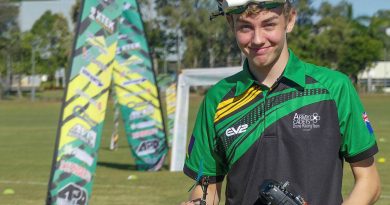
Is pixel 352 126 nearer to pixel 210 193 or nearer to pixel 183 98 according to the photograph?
pixel 210 193

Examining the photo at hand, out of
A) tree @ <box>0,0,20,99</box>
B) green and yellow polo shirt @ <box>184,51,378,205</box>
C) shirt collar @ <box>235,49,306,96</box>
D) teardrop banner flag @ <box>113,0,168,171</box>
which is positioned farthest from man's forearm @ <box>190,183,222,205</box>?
tree @ <box>0,0,20,99</box>

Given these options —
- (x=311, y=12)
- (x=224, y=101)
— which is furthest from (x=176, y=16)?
(x=224, y=101)

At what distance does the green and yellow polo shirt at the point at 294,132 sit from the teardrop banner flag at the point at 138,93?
569 inches

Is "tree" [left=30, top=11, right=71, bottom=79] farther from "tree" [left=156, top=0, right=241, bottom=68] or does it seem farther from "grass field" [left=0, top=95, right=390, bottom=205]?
"grass field" [left=0, top=95, right=390, bottom=205]

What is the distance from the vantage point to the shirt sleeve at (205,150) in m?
3.92

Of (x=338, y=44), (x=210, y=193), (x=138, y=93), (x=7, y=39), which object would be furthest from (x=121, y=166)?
(x=7, y=39)

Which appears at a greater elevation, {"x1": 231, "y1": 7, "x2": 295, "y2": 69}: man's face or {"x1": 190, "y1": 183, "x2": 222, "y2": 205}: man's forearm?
{"x1": 231, "y1": 7, "x2": 295, "y2": 69}: man's face

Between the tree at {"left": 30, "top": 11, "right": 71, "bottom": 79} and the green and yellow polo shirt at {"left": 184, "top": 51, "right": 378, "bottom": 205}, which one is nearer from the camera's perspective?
the green and yellow polo shirt at {"left": 184, "top": 51, "right": 378, "bottom": 205}

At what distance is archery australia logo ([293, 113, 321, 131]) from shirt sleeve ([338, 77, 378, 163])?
0.09 m

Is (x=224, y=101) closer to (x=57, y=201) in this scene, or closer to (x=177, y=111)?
(x=57, y=201)

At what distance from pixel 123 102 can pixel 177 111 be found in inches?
46.1

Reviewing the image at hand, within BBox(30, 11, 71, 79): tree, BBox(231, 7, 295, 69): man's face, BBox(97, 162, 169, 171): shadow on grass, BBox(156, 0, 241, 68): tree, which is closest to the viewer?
BBox(231, 7, 295, 69): man's face

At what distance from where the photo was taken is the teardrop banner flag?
1853 cm

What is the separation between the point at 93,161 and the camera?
11.8 m
